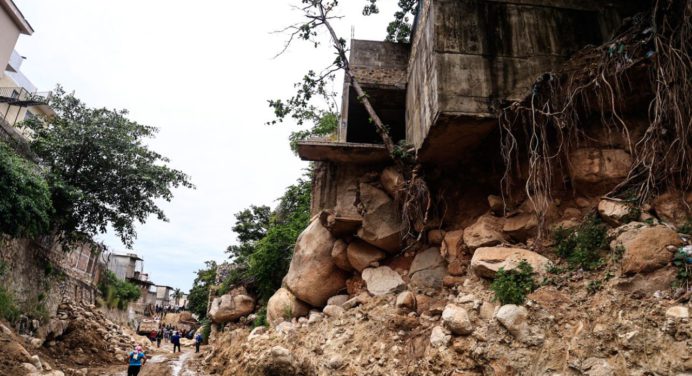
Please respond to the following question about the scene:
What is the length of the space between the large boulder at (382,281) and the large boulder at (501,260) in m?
2.04

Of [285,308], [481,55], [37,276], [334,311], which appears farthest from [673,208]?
[37,276]

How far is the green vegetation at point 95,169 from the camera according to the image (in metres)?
14.5

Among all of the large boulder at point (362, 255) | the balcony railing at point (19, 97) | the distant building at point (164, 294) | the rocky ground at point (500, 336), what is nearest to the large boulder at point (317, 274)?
the large boulder at point (362, 255)

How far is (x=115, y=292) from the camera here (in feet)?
85.0

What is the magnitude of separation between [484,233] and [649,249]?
8.03 ft

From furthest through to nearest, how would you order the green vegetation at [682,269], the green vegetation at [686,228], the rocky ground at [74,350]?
the rocky ground at [74,350] → the green vegetation at [686,228] → the green vegetation at [682,269]

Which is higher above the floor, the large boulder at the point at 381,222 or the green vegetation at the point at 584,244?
the large boulder at the point at 381,222

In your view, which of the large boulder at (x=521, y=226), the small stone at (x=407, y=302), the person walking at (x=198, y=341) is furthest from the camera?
the person walking at (x=198, y=341)

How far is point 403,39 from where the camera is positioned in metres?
11.1

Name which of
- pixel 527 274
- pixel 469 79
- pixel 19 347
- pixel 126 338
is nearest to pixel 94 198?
pixel 19 347

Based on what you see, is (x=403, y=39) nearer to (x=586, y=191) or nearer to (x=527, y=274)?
(x=586, y=191)

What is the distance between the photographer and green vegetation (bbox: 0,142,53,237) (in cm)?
1046

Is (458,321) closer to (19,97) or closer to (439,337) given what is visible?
(439,337)

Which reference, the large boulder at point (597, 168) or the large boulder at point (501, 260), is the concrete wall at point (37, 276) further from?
the large boulder at point (597, 168)
